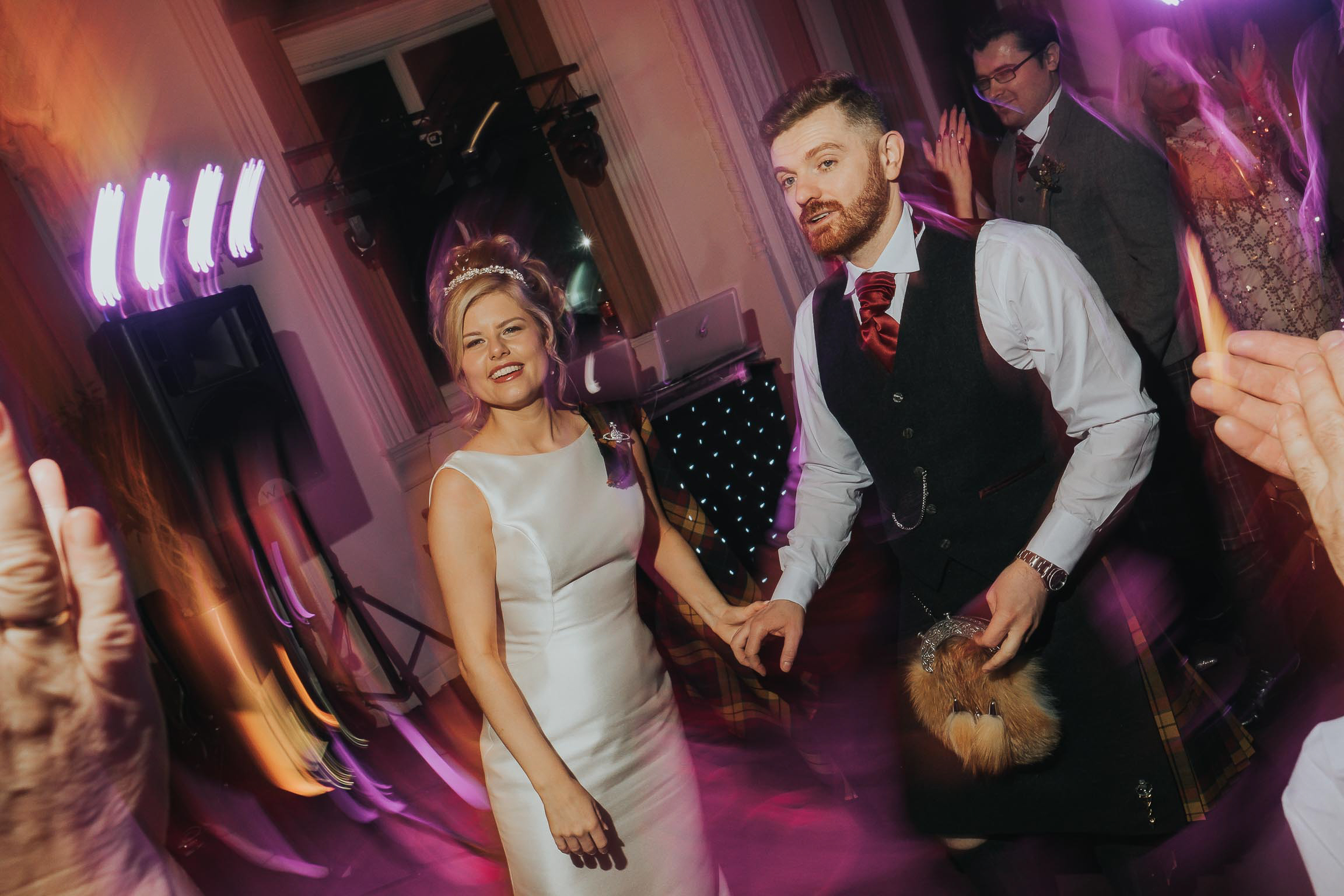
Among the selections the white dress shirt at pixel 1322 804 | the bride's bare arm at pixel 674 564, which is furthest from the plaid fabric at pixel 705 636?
the white dress shirt at pixel 1322 804

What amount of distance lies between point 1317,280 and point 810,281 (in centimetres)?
80

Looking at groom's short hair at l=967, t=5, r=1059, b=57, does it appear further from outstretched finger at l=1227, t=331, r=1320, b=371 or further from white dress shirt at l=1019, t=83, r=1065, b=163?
outstretched finger at l=1227, t=331, r=1320, b=371

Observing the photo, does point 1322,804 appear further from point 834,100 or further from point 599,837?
point 834,100

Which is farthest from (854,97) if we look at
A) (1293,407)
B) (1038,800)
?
(1038,800)

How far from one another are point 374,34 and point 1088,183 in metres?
1.13

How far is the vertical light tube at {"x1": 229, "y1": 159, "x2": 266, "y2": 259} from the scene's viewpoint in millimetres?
1092

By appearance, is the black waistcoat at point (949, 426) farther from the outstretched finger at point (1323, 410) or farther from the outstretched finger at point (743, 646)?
the outstretched finger at point (1323, 410)

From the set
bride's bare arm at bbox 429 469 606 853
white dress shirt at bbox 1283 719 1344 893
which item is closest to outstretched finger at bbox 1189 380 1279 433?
white dress shirt at bbox 1283 719 1344 893

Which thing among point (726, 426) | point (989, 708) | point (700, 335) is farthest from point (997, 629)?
point (726, 426)

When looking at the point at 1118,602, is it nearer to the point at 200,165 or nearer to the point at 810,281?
the point at 810,281

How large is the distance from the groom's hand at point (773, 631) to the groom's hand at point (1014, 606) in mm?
239

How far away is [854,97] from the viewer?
1037 millimetres

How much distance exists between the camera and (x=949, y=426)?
3.50 feet

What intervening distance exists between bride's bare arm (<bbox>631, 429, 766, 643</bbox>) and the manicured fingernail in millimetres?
766
